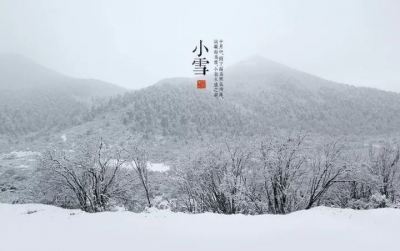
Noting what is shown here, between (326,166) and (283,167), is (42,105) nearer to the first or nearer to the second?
(283,167)

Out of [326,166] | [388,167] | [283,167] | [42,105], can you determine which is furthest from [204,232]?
[42,105]

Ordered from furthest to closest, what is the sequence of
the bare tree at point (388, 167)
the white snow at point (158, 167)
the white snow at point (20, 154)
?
the white snow at point (20, 154)
the white snow at point (158, 167)
the bare tree at point (388, 167)

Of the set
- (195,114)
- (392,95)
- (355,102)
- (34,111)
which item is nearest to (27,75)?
(34,111)

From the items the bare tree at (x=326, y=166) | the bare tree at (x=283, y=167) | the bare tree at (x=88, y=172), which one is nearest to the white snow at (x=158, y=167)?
the bare tree at (x=88, y=172)

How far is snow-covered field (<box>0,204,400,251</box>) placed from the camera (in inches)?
321

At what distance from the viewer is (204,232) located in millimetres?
9422

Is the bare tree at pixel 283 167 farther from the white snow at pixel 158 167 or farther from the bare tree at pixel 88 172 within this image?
the white snow at pixel 158 167

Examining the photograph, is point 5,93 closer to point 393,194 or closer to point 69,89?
point 69,89

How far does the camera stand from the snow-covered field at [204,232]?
816cm

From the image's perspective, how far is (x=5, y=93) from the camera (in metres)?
102

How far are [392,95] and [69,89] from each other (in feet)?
376

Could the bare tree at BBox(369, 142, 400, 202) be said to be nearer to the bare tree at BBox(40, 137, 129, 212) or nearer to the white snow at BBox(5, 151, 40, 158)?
the bare tree at BBox(40, 137, 129, 212)

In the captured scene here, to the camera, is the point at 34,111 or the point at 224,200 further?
the point at 34,111

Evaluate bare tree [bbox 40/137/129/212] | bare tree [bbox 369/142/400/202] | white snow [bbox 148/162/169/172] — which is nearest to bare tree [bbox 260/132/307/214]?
bare tree [bbox 369/142/400/202]
